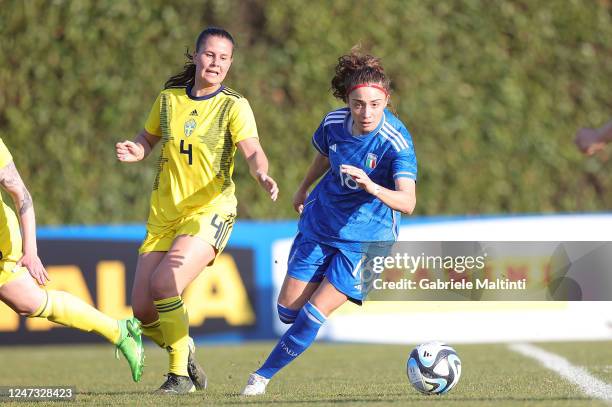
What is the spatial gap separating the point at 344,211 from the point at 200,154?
98cm

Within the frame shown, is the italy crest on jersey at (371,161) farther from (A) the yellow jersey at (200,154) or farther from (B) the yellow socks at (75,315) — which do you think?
(B) the yellow socks at (75,315)

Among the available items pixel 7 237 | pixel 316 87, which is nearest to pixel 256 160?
pixel 7 237

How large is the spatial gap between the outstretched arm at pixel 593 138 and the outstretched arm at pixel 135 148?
268 cm

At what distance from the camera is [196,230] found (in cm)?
689

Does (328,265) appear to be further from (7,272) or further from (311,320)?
(7,272)

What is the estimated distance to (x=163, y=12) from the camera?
44.8 ft

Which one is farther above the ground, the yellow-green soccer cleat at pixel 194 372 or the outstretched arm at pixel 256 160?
the outstretched arm at pixel 256 160

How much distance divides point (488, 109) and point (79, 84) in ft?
16.5

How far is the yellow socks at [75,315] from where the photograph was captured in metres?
6.82

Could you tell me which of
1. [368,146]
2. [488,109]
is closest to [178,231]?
[368,146]

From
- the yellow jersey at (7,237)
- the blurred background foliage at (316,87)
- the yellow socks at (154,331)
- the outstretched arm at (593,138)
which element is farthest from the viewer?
the blurred background foliage at (316,87)

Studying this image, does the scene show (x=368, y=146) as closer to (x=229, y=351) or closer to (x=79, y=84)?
(x=229, y=351)

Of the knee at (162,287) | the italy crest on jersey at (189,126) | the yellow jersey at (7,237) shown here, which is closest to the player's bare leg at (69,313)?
the yellow jersey at (7,237)

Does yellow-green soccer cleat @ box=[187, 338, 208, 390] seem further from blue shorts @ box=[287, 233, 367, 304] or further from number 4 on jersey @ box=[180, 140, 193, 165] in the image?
number 4 on jersey @ box=[180, 140, 193, 165]
